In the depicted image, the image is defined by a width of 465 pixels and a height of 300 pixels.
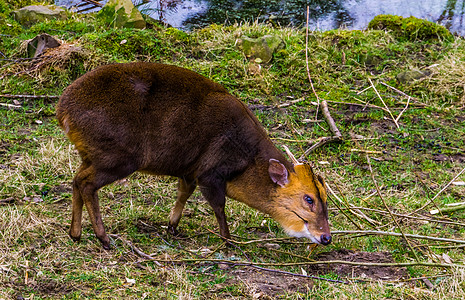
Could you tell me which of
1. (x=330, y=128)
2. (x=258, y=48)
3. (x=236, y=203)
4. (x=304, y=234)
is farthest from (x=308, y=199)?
(x=258, y=48)

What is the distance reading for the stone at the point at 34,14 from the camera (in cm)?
853

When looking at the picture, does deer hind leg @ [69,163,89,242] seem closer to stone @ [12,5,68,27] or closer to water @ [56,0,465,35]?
stone @ [12,5,68,27]

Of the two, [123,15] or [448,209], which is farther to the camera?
[123,15]

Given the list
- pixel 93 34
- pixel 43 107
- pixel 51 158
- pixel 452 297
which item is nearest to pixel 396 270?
pixel 452 297

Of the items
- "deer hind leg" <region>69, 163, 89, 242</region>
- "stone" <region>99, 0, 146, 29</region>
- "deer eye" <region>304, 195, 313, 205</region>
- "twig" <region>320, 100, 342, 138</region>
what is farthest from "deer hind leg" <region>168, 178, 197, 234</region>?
"stone" <region>99, 0, 146, 29</region>

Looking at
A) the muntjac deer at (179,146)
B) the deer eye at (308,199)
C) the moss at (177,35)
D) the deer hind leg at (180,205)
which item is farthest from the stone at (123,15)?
the deer eye at (308,199)

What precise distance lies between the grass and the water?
8.05 ft

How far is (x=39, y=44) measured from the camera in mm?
7199

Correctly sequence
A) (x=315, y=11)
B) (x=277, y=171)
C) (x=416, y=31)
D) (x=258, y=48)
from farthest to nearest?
(x=315, y=11), (x=416, y=31), (x=258, y=48), (x=277, y=171)

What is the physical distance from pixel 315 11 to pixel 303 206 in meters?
8.69

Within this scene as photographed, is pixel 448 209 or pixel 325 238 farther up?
pixel 325 238

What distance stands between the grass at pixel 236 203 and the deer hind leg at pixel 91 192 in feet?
0.44

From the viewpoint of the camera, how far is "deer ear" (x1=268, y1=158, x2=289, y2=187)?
4.53 metres

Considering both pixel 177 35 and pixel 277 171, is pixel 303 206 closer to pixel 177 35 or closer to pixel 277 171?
pixel 277 171
